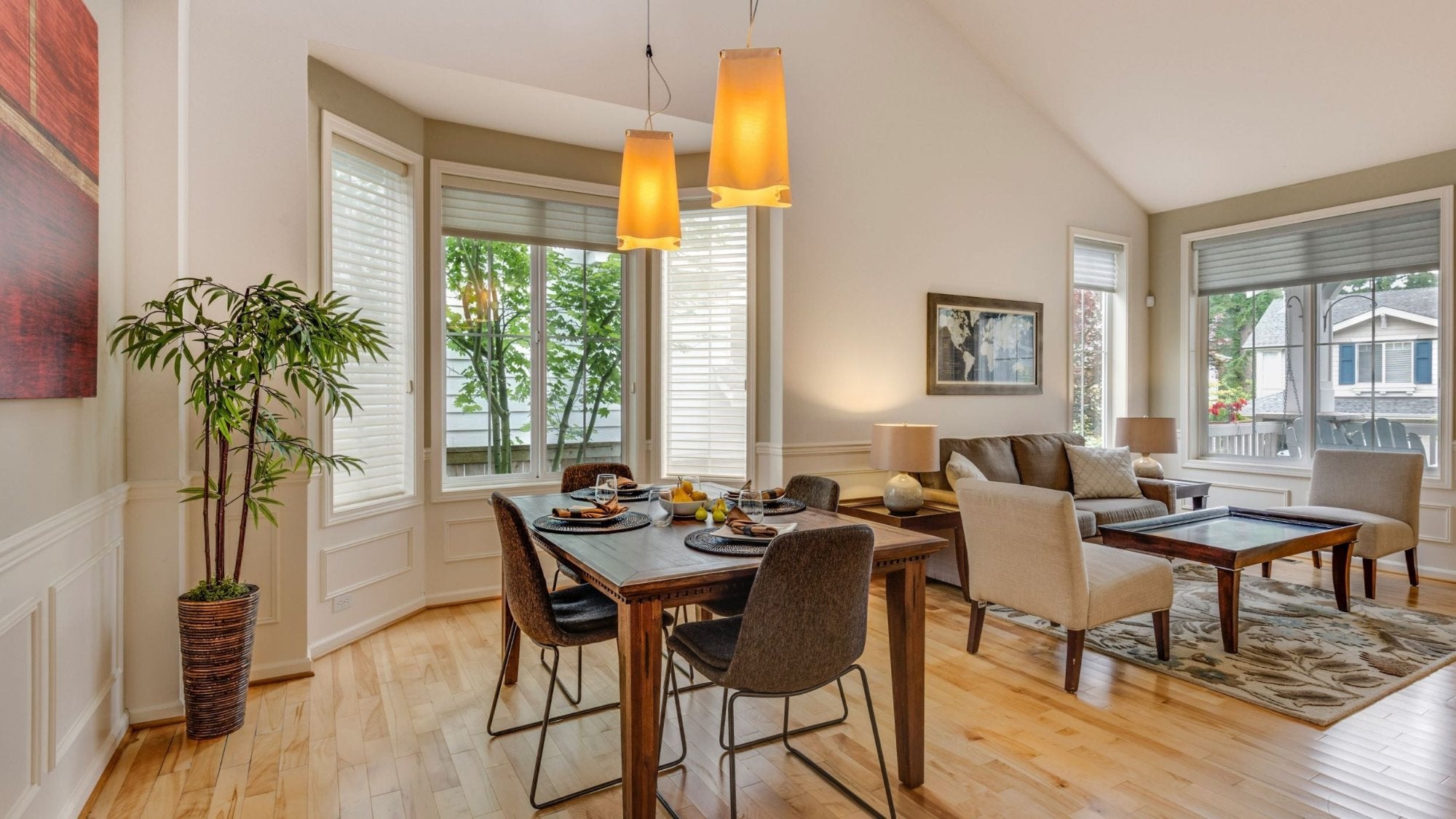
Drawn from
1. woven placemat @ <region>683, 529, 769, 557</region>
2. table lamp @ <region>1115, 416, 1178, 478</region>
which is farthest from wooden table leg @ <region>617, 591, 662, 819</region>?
table lamp @ <region>1115, 416, 1178, 478</region>

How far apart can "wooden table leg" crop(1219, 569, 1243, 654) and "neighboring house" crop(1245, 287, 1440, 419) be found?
3002mm

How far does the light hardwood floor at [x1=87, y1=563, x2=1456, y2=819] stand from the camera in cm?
222

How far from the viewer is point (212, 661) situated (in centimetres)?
265

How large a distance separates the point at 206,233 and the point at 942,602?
163 inches

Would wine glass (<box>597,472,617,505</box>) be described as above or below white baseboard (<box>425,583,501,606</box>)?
above

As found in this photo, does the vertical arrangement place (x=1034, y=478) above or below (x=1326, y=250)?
below

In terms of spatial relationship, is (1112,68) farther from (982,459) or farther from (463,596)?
(463,596)

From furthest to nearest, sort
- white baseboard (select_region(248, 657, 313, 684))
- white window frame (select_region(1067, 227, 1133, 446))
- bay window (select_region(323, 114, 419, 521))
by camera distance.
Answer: white window frame (select_region(1067, 227, 1133, 446)), bay window (select_region(323, 114, 419, 521)), white baseboard (select_region(248, 657, 313, 684))

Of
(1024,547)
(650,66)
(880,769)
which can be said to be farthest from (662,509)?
(650,66)

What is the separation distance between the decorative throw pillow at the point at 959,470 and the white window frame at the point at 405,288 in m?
3.25

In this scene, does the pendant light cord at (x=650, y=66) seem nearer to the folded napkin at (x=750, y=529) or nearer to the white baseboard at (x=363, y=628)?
the folded napkin at (x=750, y=529)

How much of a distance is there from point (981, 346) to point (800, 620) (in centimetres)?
422

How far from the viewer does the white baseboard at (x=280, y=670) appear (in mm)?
3188

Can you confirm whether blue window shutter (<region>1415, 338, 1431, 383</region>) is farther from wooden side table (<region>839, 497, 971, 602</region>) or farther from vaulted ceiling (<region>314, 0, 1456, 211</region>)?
wooden side table (<region>839, 497, 971, 602</region>)
